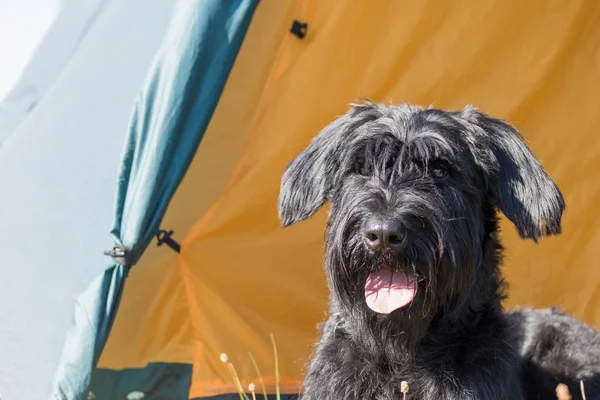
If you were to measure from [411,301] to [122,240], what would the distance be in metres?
1.34

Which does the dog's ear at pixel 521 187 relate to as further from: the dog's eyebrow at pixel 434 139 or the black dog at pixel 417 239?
the dog's eyebrow at pixel 434 139

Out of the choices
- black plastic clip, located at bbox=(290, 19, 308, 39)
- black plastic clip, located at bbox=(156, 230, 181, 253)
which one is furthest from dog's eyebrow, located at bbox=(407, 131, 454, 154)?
black plastic clip, located at bbox=(156, 230, 181, 253)

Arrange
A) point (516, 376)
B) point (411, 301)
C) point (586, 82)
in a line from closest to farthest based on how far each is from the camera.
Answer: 1. point (411, 301)
2. point (516, 376)
3. point (586, 82)

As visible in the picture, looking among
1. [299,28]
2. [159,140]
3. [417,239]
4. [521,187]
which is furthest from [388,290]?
[299,28]

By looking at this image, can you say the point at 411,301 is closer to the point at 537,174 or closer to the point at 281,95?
the point at 537,174

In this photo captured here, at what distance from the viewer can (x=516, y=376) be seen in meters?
2.59

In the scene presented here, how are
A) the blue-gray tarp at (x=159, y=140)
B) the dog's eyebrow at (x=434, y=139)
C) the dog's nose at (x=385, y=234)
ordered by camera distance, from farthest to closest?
the blue-gray tarp at (x=159, y=140) < the dog's eyebrow at (x=434, y=139) < the dog's nose at (x=385, y=234)

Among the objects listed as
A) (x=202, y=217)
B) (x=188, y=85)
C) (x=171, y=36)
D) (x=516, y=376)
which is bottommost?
(x=516, y=376)

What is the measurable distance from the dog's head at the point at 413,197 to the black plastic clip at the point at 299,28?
0.97 meters

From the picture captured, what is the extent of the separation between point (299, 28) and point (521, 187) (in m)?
1.46

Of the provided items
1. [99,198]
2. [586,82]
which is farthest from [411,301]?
[586,82]

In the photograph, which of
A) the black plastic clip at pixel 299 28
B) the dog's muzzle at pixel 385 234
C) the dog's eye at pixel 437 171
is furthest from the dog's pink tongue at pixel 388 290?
the black plastic clip at pixel 299 28

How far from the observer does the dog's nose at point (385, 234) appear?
2.03 metres

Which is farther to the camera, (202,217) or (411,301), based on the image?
(202,217)
